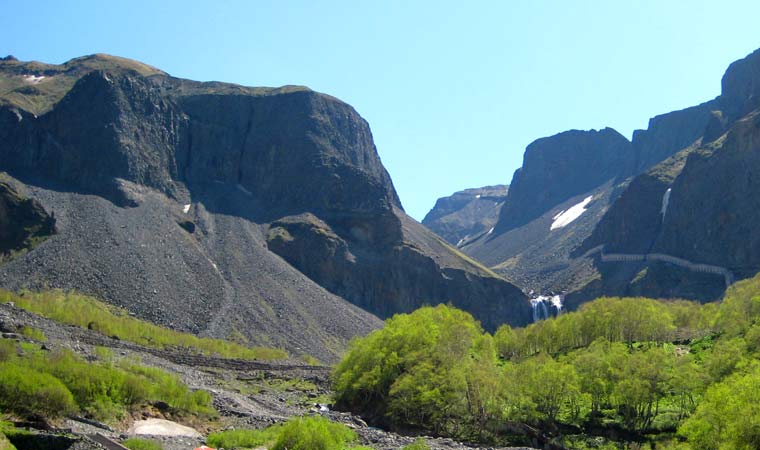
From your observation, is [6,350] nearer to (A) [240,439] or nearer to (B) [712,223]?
(A) [240,439]

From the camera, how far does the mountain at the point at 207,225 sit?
395 ft

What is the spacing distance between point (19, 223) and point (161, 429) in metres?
98.8

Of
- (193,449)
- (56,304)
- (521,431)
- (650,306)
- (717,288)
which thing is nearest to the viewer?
(193,449)

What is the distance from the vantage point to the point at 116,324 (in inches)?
3745

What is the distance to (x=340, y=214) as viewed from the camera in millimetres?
185125

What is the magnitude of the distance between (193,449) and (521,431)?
2931cm

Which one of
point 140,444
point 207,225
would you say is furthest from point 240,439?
point 207,225

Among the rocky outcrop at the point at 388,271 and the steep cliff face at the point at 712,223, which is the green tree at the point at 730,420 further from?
the steep cliff face at the point at 712,223

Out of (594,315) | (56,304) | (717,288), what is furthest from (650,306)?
(717,288)

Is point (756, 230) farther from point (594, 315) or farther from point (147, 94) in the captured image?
point (147, 94)

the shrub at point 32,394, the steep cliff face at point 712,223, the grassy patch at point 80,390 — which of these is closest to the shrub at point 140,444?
the shrub at point 32,394

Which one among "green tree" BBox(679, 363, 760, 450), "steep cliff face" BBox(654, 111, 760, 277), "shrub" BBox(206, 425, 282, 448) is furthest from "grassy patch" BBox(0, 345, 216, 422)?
"steep cliff face" BBox(654, 111, 760, 277)

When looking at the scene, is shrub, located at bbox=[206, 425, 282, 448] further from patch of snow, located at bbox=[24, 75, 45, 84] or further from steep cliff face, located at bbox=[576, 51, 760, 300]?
patch of snow, located at bbox=[24, 75, 45, 84]

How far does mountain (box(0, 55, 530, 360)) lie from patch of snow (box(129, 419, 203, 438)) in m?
75.5
